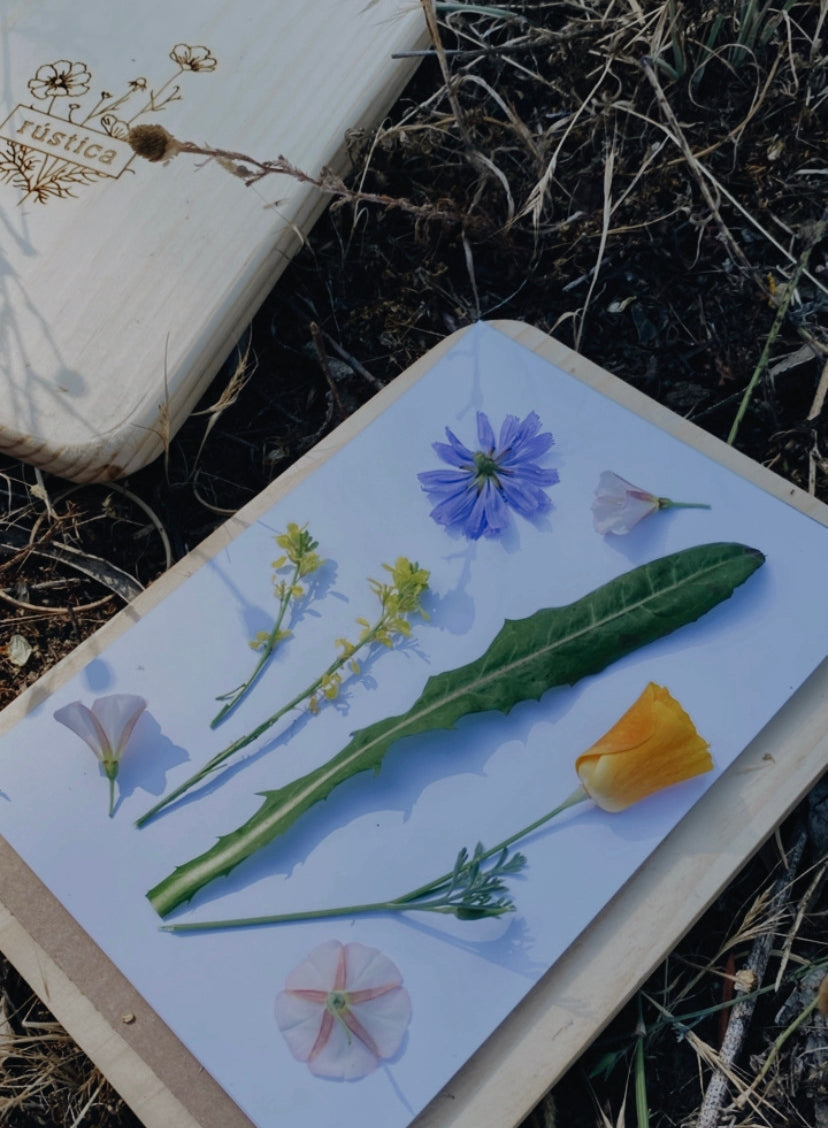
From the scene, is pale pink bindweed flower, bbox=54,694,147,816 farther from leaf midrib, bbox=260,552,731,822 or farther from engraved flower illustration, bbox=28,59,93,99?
engraved flower illustration, bbox=28,59,93,99

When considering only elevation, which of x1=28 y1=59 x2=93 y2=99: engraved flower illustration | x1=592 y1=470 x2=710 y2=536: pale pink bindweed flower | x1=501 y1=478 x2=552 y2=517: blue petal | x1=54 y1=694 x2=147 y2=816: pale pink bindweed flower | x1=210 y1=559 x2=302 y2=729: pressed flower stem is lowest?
x1=592 y1=470 x2=710 y2=536: pale pink bindweed flower

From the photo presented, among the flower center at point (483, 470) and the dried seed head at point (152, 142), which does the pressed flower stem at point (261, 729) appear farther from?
the dried seed head at point (152, 142)

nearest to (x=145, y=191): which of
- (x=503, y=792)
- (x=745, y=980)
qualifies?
(x=503, y=792)

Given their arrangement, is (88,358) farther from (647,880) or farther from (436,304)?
(647,880)

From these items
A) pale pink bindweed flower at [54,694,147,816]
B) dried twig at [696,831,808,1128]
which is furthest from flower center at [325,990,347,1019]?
dried twig at [696,831,808,1128]

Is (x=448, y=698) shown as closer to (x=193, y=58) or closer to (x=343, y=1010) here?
(x=343, y=1010)

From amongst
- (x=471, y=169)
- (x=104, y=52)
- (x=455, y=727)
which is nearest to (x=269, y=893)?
(x=455, y=727)

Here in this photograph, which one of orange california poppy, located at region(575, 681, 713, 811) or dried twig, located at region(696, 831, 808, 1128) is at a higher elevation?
orange california poppy, located at region(575, 681, 713, 811)
